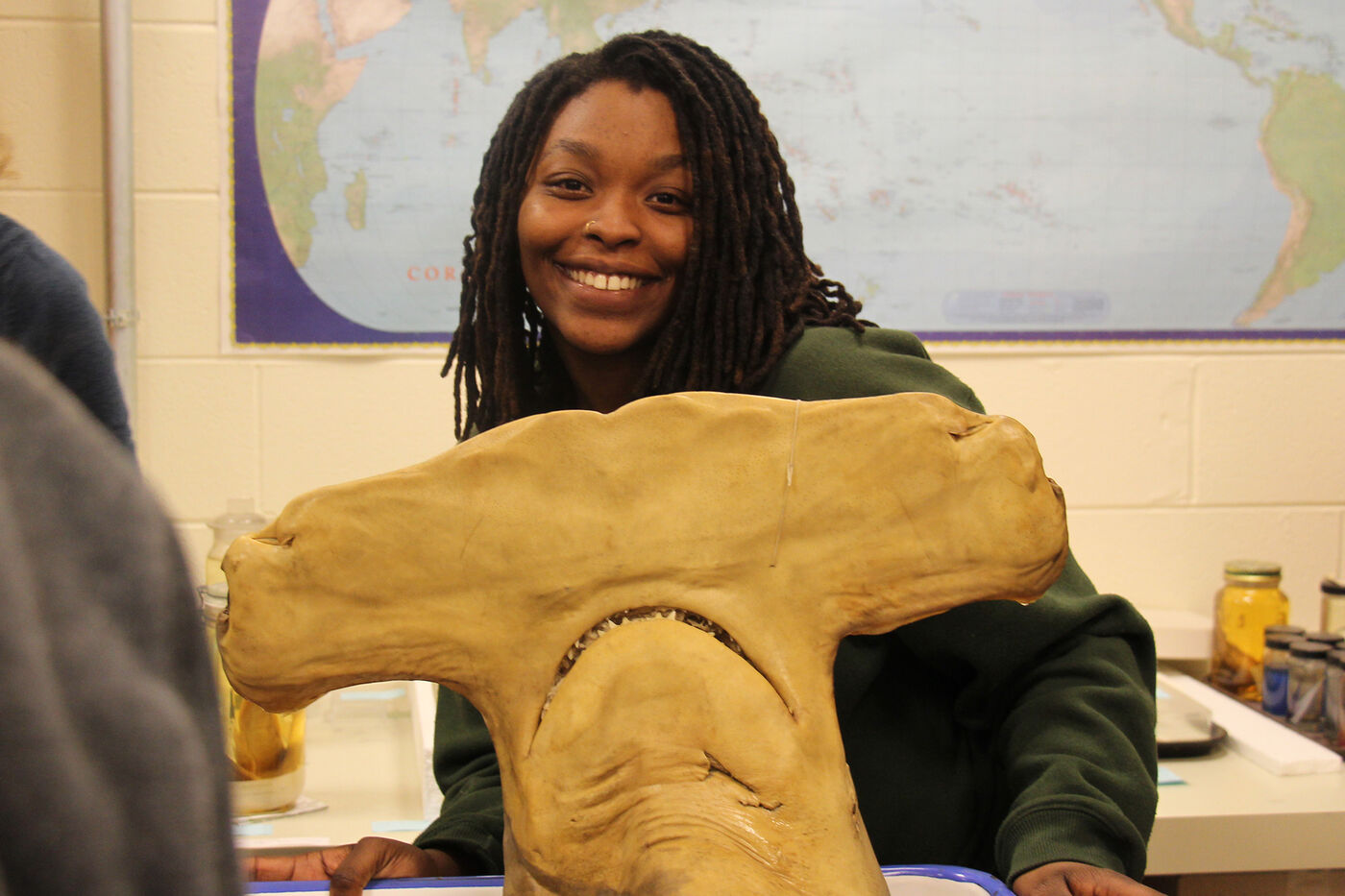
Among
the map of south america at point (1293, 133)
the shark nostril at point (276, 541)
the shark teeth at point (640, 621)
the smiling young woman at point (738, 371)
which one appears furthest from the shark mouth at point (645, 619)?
the map of south america at point (1293, 133)

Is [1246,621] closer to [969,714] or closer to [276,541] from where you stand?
[969,714]

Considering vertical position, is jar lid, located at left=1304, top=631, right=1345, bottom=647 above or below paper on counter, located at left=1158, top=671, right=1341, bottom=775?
above

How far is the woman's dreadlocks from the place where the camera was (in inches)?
33.0

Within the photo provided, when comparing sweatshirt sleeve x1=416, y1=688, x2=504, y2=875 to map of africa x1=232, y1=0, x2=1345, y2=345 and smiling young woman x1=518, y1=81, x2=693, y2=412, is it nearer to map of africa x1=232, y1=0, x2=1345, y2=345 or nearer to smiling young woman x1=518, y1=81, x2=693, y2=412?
smiling young woman x1=518, y1=81, x2=693, y2=412

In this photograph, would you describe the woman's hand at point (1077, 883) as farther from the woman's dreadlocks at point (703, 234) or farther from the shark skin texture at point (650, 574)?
the woman's dreadlocks at point (703, 234)

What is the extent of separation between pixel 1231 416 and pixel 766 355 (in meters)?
1.30

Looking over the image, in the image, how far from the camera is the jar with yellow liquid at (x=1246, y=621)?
5.66 feet

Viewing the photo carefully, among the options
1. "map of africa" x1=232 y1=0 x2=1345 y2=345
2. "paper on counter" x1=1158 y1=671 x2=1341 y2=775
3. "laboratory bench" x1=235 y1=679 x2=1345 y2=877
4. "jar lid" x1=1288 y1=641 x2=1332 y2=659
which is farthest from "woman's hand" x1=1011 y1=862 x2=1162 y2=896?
"map of africa" x1=232 y1=0 x2=1345 y2=345

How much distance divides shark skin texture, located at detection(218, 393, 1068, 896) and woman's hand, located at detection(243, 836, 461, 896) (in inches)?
5.3

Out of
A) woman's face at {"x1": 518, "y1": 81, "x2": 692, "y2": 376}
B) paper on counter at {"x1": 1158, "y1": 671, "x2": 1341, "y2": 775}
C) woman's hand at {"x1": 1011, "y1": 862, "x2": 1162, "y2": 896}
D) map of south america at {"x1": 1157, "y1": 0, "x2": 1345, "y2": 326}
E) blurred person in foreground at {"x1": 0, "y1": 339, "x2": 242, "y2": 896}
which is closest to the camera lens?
blurred person in foreground at {"x1": 0, "y1": 339, "x2": 242, "y2": 896}

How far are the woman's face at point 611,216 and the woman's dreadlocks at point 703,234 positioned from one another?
1 centimetres

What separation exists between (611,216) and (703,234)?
0.07m

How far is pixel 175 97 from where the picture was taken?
66.7 inches

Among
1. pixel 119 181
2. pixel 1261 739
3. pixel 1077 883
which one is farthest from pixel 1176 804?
pixel 119 181
